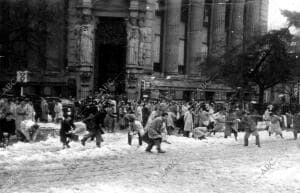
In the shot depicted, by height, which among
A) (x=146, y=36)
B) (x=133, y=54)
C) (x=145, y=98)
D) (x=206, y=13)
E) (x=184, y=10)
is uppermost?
(x=206, y=13)

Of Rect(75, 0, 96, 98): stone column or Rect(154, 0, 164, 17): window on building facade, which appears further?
Rect(154, 0, 164, 17): window on building facade

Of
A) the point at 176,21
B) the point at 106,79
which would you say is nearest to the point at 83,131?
the point at 106,79

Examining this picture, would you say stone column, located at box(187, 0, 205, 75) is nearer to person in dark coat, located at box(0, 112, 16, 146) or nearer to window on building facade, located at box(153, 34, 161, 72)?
window on building facade, located at box(153, 34, 161, 72)

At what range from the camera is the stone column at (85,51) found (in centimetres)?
4056

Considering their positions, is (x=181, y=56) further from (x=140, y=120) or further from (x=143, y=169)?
(x=143, y=169)

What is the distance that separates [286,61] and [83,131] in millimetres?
21424

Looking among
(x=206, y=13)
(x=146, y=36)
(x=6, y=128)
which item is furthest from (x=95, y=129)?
(x=206, y=13)

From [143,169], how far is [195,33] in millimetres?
36349

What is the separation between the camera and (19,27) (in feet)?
Answer: 128

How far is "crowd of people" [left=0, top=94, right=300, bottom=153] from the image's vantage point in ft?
57.8

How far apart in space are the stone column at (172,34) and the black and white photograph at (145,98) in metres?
0.10

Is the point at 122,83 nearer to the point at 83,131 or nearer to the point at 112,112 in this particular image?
the point at 112,112

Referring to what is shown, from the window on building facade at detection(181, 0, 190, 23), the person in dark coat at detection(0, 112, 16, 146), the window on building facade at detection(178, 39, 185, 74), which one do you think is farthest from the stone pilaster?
the person in dark coat at detection(0, 112, 16, 146)

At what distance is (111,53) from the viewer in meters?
46.6
